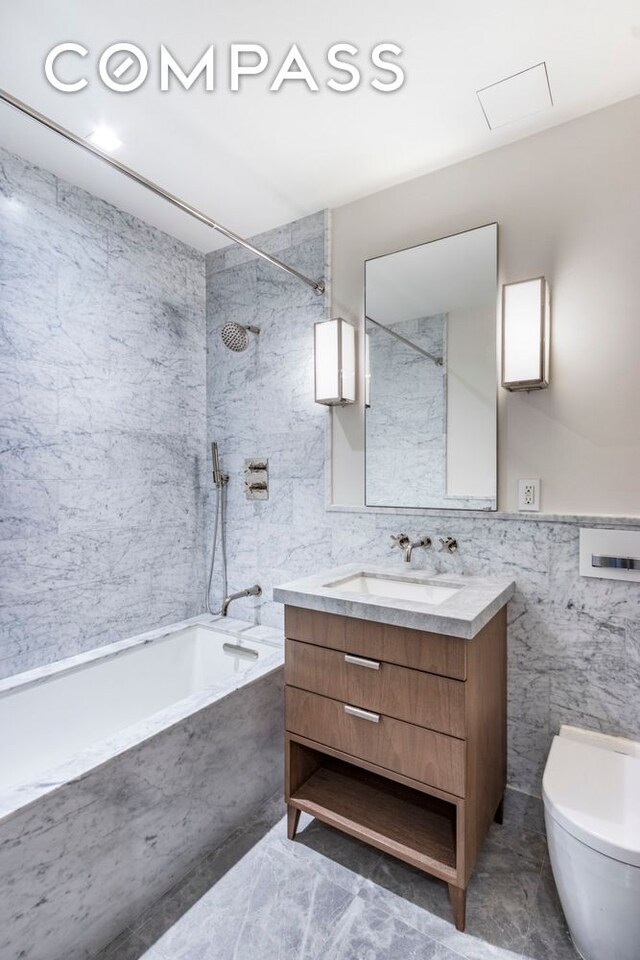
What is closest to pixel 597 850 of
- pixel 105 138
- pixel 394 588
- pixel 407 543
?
pixel 394 588

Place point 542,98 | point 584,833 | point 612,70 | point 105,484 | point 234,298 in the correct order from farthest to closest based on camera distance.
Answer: point 234,298 < point 105,484 < point 542,98 < point 612,70 < point 584,833

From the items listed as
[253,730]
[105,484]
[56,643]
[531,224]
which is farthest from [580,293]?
[56,643]

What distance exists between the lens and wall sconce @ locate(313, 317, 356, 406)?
2111mm

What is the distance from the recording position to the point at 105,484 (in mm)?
2246

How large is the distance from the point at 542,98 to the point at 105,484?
91.7 inches

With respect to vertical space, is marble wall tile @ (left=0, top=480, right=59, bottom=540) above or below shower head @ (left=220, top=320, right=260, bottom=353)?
below

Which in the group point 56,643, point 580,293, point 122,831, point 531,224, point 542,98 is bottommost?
point 122,831

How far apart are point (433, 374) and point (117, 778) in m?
1.79

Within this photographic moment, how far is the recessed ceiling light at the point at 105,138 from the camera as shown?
180 centimetres

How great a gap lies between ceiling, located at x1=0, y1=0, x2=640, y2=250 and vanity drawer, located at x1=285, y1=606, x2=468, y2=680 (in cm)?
178

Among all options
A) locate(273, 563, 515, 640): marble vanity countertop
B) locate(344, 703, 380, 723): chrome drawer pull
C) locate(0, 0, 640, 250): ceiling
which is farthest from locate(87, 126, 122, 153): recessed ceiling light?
locate(344, 703, 380, 723): chrome drawer pull

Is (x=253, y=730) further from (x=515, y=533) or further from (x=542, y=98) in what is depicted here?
(x=542, y=98)

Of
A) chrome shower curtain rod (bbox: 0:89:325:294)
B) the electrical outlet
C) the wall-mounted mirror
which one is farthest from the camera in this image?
the wall-mounted mirror

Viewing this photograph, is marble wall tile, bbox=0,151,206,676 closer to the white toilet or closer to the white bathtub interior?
the white bathtub interior
